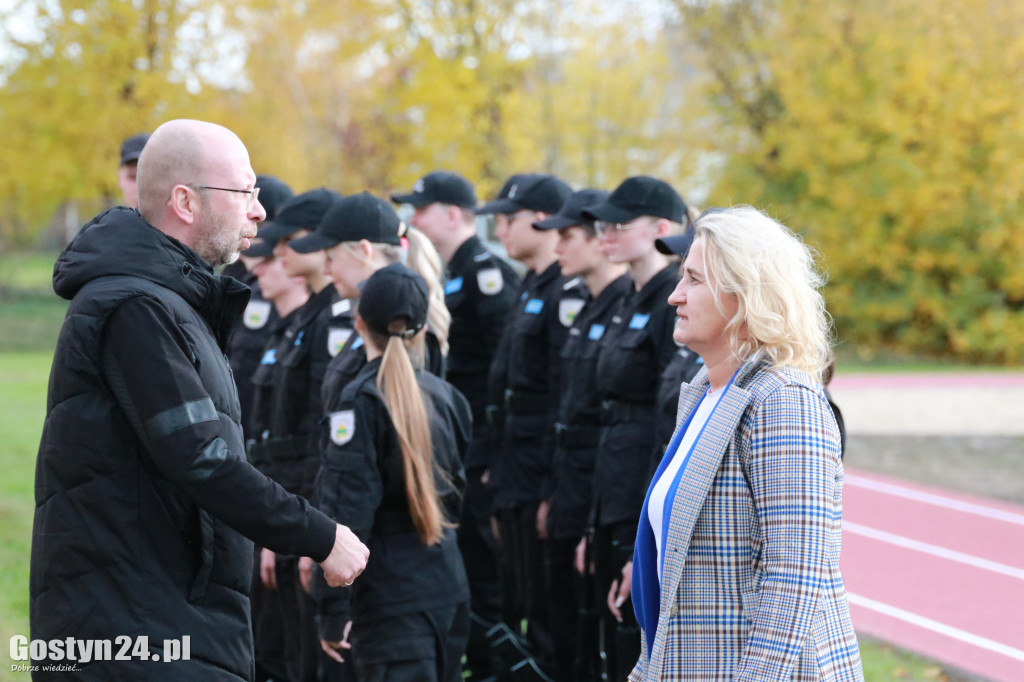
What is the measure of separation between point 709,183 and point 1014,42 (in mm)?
7594

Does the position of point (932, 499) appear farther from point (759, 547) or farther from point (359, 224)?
point (759, 547)

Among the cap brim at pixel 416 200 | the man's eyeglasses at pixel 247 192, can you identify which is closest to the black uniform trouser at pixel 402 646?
the man's eyeglasses at pixel 247 192

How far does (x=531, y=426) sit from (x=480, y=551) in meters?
1.04

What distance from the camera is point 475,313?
6.62 metres

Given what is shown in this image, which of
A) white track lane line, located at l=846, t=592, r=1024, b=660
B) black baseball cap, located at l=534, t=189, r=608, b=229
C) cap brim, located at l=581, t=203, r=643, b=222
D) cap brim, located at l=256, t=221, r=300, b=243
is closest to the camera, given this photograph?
cap brim, located at l=581, t=203, r=643, b=222

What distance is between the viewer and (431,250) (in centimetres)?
513

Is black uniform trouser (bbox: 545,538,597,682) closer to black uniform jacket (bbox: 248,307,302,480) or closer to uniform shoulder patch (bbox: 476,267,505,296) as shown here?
black uniform jacket (bbox: 248,307,302,480)

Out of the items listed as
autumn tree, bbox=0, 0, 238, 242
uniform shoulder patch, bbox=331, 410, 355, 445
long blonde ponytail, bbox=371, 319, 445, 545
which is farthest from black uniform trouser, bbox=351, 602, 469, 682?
autumn tree, bbox=0, 0, 238, 242

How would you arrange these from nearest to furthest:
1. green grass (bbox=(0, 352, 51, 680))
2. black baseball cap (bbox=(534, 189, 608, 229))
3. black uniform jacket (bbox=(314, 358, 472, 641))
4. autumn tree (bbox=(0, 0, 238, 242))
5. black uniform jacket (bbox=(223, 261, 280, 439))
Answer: black uniform jacket (bbox=(314, 358, 472, 641))
black baseball cap (bbox=(534, 189, 608, 229))
black uniform jacket (bbox=(223, 261, 280, 439))
green grass (bbox=(0, 352, 51, 680))
autumn tree (bbox=(0, 0, 238, 242))

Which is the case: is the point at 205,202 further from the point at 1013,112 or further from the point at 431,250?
the point at 1013,112

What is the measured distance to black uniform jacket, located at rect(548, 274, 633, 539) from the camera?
5203mm

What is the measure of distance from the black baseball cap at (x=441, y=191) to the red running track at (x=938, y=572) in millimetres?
3545

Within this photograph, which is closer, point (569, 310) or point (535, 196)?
point (569, 310)

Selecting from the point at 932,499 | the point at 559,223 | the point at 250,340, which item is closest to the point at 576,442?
the point at 559,223
